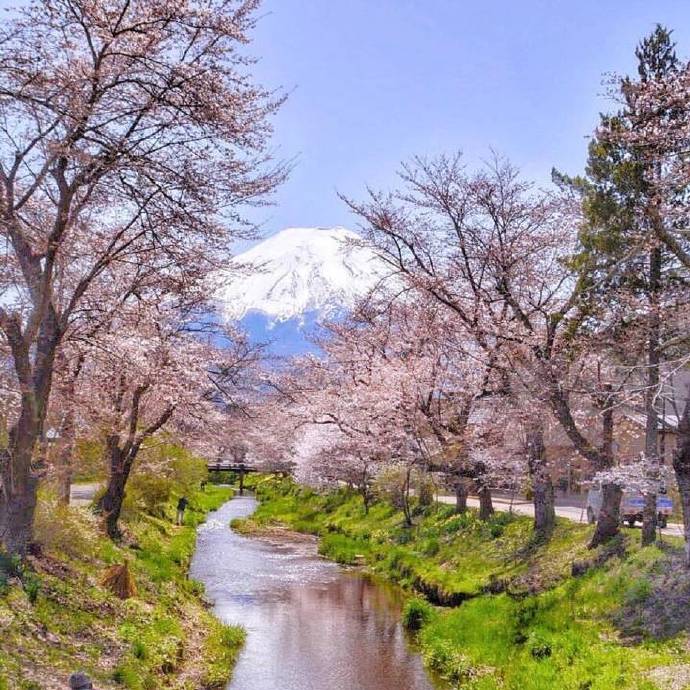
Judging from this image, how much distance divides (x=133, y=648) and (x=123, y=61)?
8196 mm

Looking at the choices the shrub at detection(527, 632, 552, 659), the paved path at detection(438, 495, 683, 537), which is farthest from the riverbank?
the paved path at detection(438, 495, 683, 537)

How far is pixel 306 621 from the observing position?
1709 cm

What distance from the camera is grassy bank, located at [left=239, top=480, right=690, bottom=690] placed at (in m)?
10.6

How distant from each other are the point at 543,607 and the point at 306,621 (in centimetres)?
578

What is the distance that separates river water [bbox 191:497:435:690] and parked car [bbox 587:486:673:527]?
5961mm

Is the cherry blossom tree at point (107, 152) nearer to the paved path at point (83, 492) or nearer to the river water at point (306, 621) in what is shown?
the river water at point (306, 621)

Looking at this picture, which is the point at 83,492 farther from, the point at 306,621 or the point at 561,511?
the point at 561,511

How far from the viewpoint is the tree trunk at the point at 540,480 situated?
17.6 m

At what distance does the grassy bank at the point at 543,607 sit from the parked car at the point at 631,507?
1480 mm

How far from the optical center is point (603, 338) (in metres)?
14.8

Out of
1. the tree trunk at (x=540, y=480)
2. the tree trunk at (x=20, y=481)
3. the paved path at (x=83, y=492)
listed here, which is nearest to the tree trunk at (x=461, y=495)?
the tree trunk at (x=540, y=480)

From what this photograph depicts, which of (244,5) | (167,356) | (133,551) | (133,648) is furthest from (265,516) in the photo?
(244,5)

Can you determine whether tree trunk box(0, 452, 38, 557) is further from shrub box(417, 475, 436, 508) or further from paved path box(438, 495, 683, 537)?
shrub box(417, 475, 436, 508)

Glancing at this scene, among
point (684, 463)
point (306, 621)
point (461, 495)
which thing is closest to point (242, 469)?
point (461, 495)
